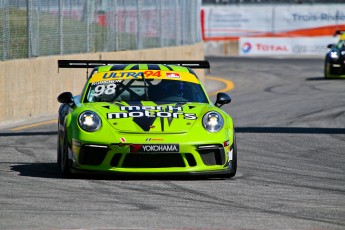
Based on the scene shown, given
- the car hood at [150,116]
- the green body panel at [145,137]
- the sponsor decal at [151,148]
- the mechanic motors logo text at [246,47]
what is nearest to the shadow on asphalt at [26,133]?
the car hood at [150,116]

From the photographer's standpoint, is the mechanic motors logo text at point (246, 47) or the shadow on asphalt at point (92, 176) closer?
the shadow on asphalt at point (92, 176)

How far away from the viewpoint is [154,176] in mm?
11078

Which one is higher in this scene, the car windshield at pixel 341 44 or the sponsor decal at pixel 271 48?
the car windshield at pixel 341 44

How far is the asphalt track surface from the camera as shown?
816 centimetres

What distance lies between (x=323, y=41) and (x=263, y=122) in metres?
31.6

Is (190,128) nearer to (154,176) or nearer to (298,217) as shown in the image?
(154,176)

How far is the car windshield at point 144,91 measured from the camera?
11.7m

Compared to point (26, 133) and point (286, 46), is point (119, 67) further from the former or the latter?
point (286, 46)

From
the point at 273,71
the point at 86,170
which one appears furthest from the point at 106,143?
the point at 273,71

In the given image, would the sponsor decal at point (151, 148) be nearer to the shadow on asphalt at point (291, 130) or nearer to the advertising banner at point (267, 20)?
the shadow on asphalt at point (291, 130)

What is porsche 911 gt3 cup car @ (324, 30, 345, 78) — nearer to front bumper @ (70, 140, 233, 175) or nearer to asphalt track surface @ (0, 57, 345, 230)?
asphalt track surface @ (0, 57, 345, 230)

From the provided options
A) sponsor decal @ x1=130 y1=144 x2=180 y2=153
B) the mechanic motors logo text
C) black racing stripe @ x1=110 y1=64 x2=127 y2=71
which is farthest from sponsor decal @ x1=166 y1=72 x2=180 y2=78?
the mechanic motors logo text

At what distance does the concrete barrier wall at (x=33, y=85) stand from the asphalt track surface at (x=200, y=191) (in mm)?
1394

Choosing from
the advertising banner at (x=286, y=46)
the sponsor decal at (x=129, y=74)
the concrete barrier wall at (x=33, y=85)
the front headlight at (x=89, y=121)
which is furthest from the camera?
the advertising banner at (x=286, y=46)
